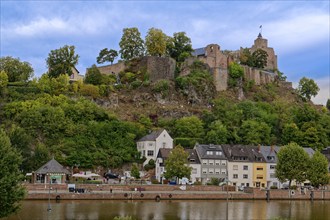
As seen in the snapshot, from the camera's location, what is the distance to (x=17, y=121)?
76.0 metres

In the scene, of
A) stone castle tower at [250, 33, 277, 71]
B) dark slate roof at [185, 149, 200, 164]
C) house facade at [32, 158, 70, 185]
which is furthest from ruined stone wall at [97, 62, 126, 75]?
stone castle tower at [250, 33, 277, 71]

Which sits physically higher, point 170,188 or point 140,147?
point 140,147

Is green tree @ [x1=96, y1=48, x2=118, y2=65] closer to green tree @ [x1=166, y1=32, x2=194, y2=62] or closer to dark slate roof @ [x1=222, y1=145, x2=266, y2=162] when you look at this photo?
green tree @ [x1=166, y1=32, x2=194, y2=62]

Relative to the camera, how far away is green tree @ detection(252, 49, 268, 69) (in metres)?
115

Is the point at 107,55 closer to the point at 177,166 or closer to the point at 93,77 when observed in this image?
the point at 93,77

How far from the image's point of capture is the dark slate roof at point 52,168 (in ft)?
210

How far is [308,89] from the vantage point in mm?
119625

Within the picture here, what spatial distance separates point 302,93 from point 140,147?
5457 centimetres

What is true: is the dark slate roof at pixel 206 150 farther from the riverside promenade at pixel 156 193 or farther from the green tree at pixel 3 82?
the green tree at pixel 3 82

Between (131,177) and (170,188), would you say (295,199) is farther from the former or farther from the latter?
(131,177)

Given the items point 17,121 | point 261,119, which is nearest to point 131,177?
Answer: point 17,121

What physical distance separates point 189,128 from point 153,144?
860 centimetres

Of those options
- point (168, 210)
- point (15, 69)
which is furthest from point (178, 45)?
point (168, 210)

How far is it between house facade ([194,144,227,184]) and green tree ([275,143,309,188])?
10392 mm
